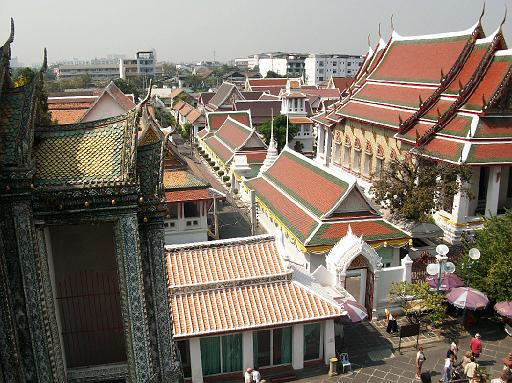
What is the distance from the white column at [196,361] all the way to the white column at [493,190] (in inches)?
648

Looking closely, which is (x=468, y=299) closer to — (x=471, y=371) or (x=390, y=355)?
(x=390, y=355)

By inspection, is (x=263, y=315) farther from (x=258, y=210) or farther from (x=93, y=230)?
(x=258, y=210)

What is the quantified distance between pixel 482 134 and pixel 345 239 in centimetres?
1068

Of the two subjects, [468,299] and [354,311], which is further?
[468,299]

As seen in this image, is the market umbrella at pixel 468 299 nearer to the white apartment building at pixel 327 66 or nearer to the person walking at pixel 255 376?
the person walking at pixel 255 376

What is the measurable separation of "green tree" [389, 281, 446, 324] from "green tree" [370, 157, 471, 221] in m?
4.70

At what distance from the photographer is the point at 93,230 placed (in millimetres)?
7418

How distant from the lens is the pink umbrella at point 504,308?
1479 cm

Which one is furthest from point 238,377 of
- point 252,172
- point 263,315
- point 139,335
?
point 252,172

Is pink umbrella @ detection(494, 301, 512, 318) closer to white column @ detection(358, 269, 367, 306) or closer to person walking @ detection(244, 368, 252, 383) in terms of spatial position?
white column @ detection(358, 269, 367, 306)

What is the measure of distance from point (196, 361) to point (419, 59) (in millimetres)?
24018

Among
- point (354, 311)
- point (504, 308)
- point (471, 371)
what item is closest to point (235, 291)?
point (354, 311)

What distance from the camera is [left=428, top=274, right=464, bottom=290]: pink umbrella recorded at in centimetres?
1614

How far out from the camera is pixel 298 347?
45.8 ft
